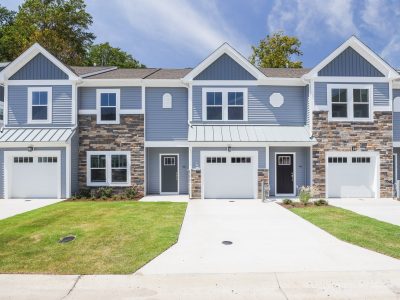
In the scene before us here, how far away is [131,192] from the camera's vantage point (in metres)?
15.4

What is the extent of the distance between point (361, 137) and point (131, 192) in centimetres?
1257

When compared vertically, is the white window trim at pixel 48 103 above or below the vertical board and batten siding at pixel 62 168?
above

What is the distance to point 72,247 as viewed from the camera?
23.1 feet

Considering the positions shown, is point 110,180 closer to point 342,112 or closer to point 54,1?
point 342,112

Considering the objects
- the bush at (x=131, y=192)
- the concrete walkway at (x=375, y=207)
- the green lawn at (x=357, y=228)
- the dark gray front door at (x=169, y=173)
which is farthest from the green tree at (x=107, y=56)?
the green lawn at (x=357, y=228)

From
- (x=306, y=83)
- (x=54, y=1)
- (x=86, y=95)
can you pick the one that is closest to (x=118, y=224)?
(x=86, y=95)

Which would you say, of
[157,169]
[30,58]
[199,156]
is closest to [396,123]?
[199,156]

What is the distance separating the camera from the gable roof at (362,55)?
15.1 meters

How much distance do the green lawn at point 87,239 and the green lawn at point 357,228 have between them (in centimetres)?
467

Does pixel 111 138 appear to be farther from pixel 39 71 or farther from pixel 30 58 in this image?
pixel 30 58

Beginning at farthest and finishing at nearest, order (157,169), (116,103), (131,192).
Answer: (157,169)
(116,103)
(131,192)

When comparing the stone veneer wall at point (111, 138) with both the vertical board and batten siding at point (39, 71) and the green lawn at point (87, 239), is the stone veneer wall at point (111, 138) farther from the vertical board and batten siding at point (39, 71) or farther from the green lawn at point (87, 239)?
the green lawn at point (87, 239)

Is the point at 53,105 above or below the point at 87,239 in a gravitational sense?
above

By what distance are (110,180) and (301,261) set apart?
11984mm
